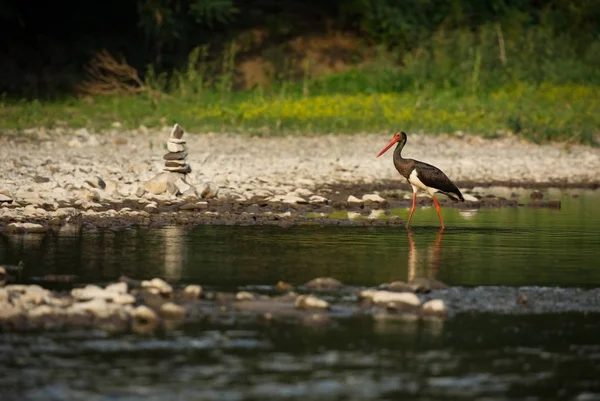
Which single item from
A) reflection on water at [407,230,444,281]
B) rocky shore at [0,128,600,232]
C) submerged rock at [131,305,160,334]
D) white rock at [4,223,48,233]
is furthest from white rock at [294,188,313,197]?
submerged rock at [131,305,160,334]

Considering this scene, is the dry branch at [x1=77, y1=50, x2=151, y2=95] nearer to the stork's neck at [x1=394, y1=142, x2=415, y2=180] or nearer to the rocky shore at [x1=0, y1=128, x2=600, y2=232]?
the rocky shore at [x1=0, y1=128, x2=600, y2=232]

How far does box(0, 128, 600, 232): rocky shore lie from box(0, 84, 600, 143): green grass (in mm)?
664

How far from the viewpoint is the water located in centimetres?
748

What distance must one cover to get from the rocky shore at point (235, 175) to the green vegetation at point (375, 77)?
1.19m

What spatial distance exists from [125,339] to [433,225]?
7.28 meters

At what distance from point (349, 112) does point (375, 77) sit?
3984mm

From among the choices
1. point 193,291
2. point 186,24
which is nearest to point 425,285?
point 193,291

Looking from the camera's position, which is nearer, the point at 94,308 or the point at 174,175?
the point at 94,308

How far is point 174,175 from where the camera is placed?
16.4 meters

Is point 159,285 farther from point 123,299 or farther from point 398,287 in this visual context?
A: point 398,287

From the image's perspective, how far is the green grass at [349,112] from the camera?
2373 centimetres

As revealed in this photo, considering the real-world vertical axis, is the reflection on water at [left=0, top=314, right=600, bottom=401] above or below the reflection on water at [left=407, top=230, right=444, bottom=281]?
below

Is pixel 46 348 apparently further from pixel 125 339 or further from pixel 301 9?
pixel 301 9

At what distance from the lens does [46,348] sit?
323 inches
